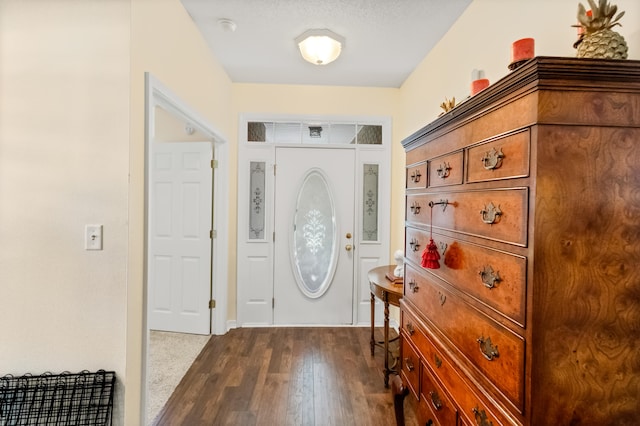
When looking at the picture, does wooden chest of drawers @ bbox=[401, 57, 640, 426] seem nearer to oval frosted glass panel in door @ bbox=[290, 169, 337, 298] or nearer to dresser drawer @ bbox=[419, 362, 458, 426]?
dresser drawer @ bbox=[419, 362, 458, 426]

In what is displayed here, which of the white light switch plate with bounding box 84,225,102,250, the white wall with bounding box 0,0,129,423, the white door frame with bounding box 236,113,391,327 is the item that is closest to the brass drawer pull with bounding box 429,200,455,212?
the white wall with bounding box 0,0,129,423

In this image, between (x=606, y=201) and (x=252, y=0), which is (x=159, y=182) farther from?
(x=606, y=201)

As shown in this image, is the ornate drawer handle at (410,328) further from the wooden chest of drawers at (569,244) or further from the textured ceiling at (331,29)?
the textured ceiling at (331,29)

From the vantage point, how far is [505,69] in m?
1.68

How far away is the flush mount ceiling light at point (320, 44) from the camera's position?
7.80 feet

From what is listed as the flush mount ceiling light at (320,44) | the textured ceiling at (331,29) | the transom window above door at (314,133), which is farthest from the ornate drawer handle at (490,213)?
the transom window above door at (314,133)

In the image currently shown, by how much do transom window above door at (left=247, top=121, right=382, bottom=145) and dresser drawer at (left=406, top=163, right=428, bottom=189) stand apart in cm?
194

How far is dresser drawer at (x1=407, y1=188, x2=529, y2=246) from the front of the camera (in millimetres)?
829

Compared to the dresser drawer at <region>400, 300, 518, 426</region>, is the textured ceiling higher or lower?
higher

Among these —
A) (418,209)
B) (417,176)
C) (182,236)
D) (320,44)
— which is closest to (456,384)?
(418,209)

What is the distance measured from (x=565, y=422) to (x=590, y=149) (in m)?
0.69

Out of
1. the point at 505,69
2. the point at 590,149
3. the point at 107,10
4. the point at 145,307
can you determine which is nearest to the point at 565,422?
the point at 590,149

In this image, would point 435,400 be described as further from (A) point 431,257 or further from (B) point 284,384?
(B) point 284,384

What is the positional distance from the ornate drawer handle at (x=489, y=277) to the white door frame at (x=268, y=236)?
8.44 feet
